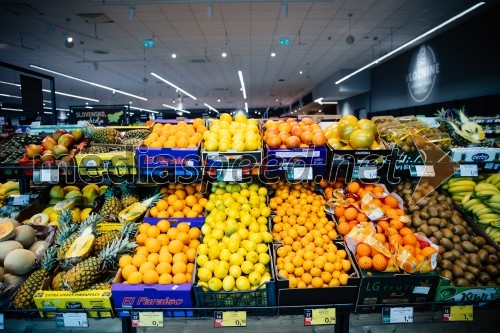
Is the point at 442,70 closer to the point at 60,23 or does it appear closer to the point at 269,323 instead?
the point at 269,323

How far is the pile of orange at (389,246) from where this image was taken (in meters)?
1.72

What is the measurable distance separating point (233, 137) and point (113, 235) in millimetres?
1115

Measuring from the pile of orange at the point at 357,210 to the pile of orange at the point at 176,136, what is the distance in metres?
1.21

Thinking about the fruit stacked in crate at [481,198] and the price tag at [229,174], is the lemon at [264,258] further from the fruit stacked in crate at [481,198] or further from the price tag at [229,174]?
the fruit stacked in crate at [481,198]

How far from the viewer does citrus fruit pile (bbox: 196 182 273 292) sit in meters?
1.67

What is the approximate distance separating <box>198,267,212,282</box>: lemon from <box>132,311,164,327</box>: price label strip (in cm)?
28

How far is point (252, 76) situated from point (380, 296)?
16.5m

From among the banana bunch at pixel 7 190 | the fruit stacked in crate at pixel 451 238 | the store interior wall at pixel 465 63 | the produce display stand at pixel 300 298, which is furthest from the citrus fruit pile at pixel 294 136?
the store interior wall at pixel 465 63

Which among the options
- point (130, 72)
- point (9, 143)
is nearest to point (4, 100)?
point (130, 72)

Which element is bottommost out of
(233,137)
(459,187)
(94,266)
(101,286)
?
(101,286)

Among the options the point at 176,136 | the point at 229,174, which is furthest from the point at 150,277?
the point at 176,136

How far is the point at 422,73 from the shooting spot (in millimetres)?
10336

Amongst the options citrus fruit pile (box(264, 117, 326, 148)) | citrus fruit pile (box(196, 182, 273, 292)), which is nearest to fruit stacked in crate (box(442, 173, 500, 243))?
citrus fruit pile (box(264, 117, 326, 148))

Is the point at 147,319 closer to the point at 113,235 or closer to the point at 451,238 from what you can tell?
the point at 113,235
